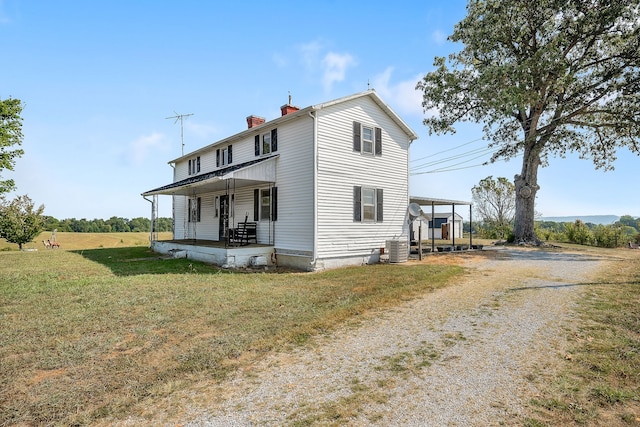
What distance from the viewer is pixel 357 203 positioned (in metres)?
14.2

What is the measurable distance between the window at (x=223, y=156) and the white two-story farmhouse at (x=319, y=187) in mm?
1252

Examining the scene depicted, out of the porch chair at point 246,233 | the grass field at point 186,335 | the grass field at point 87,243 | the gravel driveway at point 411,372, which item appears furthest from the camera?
the grass field at point 87,243

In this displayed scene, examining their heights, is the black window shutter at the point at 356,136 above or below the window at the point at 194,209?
above

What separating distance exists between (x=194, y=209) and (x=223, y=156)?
14.8 feet

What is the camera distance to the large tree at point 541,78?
18844mm

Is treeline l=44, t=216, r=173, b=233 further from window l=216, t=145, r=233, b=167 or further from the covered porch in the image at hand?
window l=216, t=145, r=233, b=167

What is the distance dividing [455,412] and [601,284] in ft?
28.8

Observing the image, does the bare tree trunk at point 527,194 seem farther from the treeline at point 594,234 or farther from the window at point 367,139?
the window at point 367,139

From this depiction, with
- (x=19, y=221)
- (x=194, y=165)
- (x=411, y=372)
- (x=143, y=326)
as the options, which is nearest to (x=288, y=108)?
(x=194, y=165)

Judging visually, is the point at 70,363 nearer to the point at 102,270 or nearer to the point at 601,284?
the point at 102,270

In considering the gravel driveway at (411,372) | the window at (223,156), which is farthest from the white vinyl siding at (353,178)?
the window at (223,156)

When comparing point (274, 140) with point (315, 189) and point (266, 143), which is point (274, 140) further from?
point (315, 189)

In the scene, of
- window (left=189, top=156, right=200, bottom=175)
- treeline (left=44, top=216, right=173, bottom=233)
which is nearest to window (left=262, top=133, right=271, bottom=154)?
window (left=189, top=156, right=200, bottom=175)

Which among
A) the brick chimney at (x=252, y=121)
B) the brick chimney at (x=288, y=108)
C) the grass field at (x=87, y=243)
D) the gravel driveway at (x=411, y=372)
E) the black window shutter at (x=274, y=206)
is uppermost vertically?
the brick chimney at (x=252, y=121)
